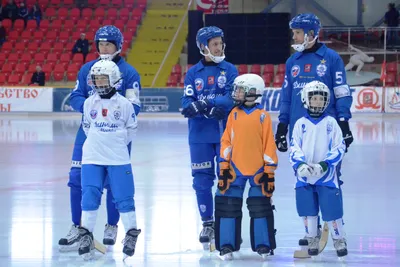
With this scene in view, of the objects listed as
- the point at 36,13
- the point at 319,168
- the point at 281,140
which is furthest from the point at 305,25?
the point at 36,13

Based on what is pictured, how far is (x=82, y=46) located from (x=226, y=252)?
21.7m

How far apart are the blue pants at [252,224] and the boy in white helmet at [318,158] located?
0.95 ft

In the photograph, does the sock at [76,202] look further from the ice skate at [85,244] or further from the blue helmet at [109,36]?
the blue helmet at [109,36]

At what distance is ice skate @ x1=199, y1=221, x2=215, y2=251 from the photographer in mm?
6603

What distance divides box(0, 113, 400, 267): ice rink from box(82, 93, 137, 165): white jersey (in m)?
0.79

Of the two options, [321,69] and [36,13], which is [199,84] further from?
[36,13]

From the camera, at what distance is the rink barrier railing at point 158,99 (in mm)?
23453

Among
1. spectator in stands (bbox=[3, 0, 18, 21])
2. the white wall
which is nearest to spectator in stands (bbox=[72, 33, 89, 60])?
spectator in stands (bbox=[3, 0, 18, 21])

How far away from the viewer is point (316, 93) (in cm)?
611

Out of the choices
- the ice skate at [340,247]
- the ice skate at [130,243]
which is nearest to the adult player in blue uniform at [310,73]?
the ice skate at [340,247]

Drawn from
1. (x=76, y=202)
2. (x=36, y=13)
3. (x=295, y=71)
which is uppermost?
(x=36, y=13)

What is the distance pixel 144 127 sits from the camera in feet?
64.0

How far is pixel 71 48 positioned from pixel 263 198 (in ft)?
76.7

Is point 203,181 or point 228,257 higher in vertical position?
point 203,181
